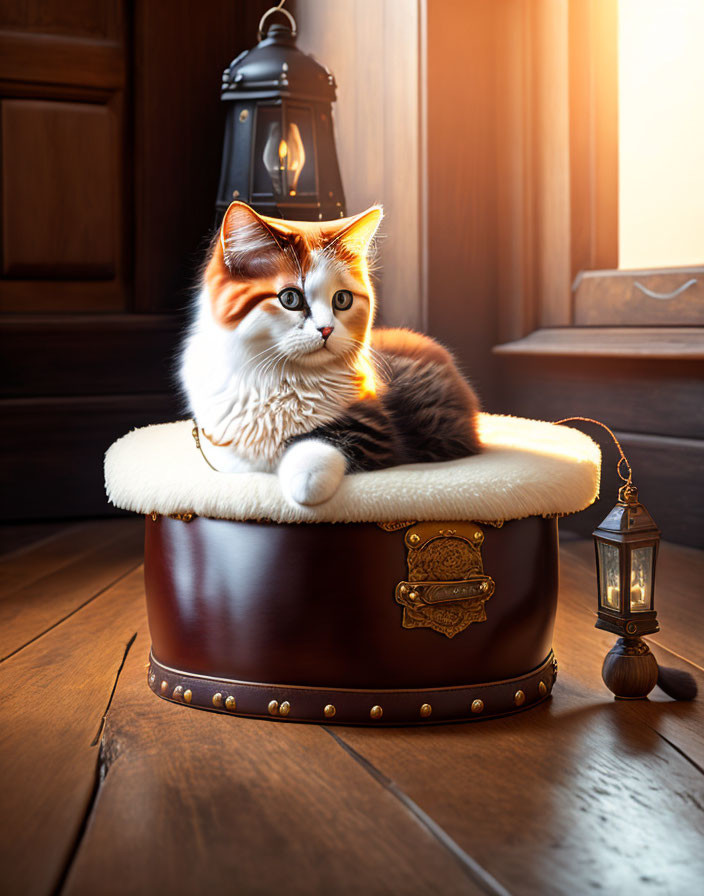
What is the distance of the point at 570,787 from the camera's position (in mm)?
816

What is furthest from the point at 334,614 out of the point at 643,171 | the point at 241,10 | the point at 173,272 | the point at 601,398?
the point at 241,10

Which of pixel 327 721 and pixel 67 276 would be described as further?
pixel 67 276

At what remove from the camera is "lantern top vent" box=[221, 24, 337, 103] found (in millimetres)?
1877

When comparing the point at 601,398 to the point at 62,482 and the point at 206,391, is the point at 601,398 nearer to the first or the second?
the point at 206,391

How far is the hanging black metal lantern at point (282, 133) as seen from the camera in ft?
6.21

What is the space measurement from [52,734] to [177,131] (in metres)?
1.80

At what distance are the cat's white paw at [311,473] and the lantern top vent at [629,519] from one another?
0.32 m

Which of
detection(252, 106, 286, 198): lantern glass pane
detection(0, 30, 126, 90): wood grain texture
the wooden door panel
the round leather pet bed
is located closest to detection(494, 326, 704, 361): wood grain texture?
detection(252, 106, 286, 198): lantern glass pane

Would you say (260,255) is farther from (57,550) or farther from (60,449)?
(60,449)

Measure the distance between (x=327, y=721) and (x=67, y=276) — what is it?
1685mm

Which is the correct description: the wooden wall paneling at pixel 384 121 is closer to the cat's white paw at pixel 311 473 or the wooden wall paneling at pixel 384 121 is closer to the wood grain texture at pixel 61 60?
the wood grain texture at pixel 61 60

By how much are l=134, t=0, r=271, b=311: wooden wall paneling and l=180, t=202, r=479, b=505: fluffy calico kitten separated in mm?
1323

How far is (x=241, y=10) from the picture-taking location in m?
2.36

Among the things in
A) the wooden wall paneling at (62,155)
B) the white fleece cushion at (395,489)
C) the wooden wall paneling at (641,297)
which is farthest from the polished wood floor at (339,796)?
the wooden wall paneling at (62,155)
